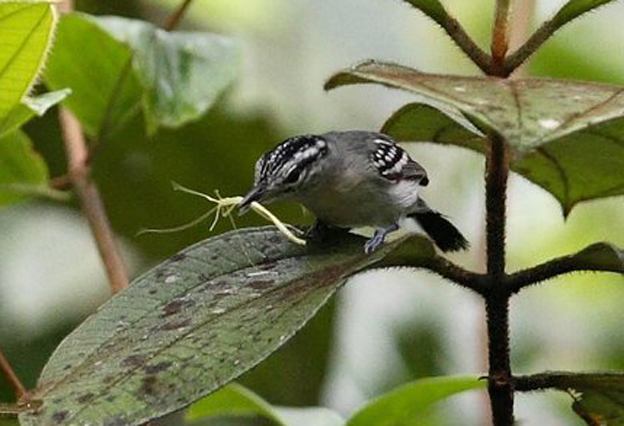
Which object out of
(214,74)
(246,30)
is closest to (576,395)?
(214,74)

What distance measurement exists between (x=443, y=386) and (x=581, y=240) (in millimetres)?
1630

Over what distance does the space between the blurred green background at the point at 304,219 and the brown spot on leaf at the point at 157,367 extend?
1.29 meters

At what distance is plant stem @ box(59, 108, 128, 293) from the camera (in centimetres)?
164

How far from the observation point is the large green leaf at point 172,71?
70.2 inches

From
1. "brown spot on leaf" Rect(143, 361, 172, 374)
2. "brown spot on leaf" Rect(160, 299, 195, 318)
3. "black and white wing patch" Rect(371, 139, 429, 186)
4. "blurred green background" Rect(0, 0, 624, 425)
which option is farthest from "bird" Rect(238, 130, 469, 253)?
"blurred green background" Rect(0, 0, 624, 425)

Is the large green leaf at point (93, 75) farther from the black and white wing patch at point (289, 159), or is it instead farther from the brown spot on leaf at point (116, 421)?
→ the brown spot on leaf at point (116, 421)

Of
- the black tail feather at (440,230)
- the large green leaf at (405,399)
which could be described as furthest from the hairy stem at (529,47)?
the black tail feather at (440,230)

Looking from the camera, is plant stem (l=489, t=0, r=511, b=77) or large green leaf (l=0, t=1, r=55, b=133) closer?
plant stem (l=489, t=0, r=511, b=77)

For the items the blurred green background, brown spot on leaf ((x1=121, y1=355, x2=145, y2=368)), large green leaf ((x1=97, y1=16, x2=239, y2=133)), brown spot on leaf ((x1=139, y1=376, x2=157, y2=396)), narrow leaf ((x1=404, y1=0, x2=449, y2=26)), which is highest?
narrow leaf ((x1=404, y1=0, x2=449, y2=26))

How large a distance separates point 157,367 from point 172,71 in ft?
2.96

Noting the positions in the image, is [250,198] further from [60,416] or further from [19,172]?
[19,172]

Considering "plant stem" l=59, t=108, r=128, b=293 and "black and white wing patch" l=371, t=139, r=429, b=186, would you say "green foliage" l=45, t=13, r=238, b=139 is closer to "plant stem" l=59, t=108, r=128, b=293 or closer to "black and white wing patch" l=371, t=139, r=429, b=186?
"plant stem" l=59, t=108, r=128, b=293

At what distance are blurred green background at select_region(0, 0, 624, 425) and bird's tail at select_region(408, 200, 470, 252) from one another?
552 mm

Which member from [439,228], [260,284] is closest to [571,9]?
[260,284]
